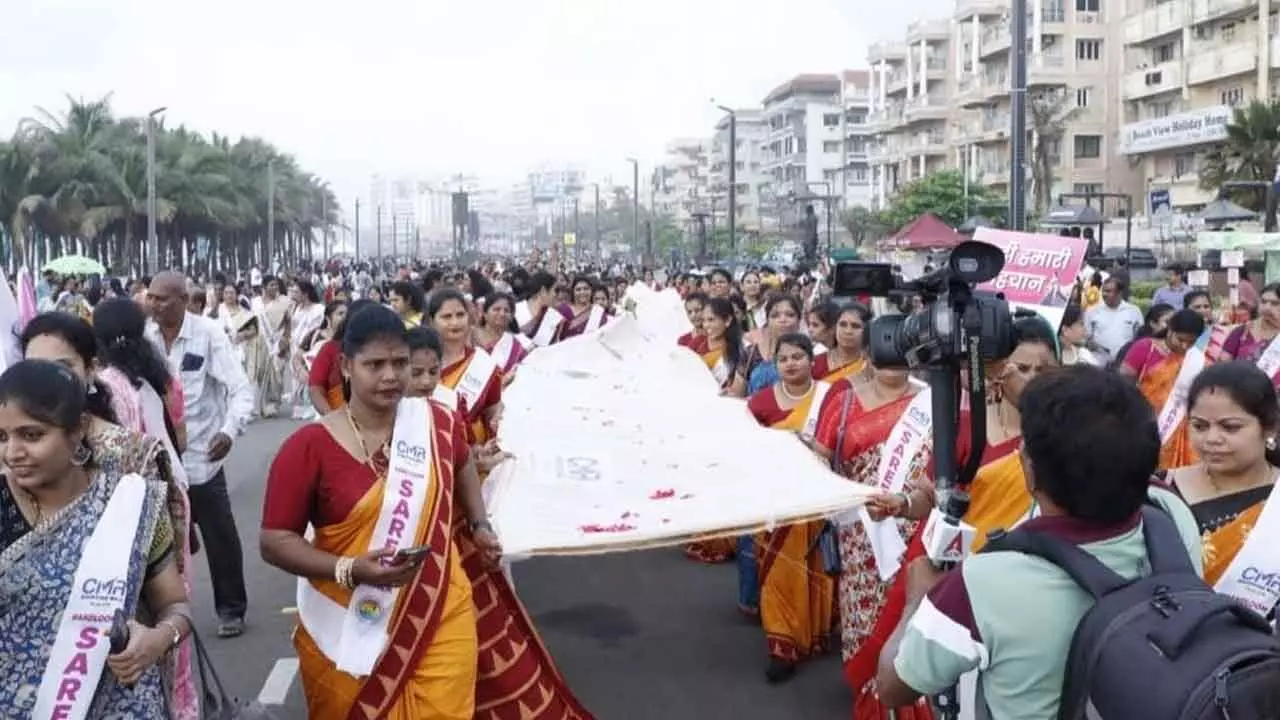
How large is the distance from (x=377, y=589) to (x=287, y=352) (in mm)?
14376

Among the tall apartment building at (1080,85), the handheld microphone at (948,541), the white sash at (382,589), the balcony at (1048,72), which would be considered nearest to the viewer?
the handheld microphone at (948,541)

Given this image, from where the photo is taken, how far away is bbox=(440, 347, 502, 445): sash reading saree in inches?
295

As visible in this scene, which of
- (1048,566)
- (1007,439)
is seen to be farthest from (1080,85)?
(1048,566)

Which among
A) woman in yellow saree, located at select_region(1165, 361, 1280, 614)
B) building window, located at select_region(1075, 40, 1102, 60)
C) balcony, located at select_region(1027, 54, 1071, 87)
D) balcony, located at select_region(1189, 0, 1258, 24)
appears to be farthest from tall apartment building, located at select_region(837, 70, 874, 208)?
woman in yellow saree, located at select_region(1165, 361, 1280, 614)

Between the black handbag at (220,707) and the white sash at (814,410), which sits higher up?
the white sash at (814,410)

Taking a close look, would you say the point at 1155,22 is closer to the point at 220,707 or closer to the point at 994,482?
the point at 994,482

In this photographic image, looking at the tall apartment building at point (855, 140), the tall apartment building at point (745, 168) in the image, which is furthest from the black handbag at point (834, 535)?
the tall apartment building at point (745, 168)

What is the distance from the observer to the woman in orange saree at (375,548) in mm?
4348

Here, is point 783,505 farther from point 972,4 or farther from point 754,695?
point 972,4

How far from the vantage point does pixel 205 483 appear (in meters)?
7.31

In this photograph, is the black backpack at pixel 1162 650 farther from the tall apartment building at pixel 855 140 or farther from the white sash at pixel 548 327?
the tall apartment building at pixel 855 140

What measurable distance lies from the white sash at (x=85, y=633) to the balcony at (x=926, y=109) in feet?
250

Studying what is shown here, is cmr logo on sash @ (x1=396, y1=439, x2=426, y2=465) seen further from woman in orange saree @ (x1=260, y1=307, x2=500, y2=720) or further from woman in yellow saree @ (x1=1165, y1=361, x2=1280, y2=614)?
woman in yellow saree @ (x1=1165, y1=361, x2=1280, y2=614)

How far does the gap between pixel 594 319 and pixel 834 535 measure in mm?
7375
